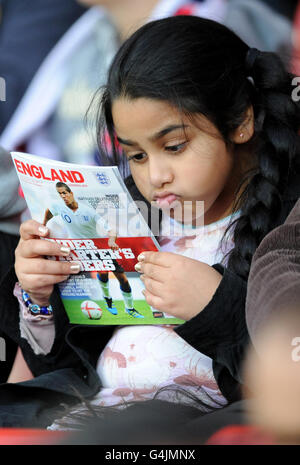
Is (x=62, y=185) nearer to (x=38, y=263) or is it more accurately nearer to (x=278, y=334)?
(x=38, y=263)

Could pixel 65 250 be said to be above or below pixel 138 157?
below

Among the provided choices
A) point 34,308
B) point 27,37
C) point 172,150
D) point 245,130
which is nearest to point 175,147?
point 172,150

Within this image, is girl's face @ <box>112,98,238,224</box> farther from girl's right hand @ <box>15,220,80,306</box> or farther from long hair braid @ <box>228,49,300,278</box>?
girl's right hand @ <box>15,220,80,306</box>

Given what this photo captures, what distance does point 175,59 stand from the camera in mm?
1099

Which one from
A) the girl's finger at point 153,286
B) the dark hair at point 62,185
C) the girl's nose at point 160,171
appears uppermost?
the girl's nose at point 160,171

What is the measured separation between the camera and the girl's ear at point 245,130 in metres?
1.15

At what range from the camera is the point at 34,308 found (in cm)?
126

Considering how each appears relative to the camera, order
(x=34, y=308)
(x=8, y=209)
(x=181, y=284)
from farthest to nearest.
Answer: (x=8, y=209) < (x=34, y=308) < (x=181, y=284)

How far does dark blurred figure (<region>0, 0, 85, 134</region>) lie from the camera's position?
1.63 metres

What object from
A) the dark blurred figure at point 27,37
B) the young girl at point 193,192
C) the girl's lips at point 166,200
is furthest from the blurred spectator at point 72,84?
the girl's lips at point 166,200

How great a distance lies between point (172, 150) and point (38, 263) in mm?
314

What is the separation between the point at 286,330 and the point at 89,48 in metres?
1.09

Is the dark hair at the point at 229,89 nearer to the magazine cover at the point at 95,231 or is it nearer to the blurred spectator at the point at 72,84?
the magazine cover at the point at 95,231

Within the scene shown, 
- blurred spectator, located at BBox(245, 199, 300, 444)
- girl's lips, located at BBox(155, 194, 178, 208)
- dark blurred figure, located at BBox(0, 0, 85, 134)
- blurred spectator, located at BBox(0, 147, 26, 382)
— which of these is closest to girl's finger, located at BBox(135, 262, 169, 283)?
girl's lips, located at BBox(155, 194, 178, 208)
